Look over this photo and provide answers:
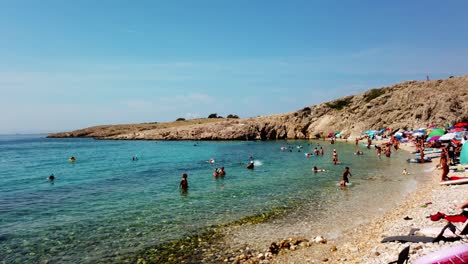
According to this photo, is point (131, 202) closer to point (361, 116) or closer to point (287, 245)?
point (287, 245)

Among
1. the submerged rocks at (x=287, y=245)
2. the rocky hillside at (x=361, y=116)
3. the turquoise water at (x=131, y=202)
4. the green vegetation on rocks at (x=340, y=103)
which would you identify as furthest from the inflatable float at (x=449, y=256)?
the green vegetation on rocks at (x=340, y=103)

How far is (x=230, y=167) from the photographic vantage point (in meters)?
43.1

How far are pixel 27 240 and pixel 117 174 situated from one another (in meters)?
23.5

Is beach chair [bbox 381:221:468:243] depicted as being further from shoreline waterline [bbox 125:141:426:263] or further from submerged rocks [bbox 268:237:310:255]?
submerged rocks [bbox 268:237:310:255]

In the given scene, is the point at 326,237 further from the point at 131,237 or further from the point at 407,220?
the point at 131,237

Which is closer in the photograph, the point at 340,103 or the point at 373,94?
the point at 373,94

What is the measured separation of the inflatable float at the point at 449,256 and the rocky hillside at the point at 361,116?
81446 mm

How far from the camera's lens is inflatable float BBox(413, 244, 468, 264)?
8.00 metres

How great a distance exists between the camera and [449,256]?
26.8 ft

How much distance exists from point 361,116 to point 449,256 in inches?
3620

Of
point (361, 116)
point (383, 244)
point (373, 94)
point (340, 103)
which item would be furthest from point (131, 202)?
point (373, 94)

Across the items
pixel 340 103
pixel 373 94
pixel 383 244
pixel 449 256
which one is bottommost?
pixel 383 244

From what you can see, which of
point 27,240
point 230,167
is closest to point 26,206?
point 27,240

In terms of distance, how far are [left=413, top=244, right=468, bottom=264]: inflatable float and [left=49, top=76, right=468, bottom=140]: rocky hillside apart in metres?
81.4
